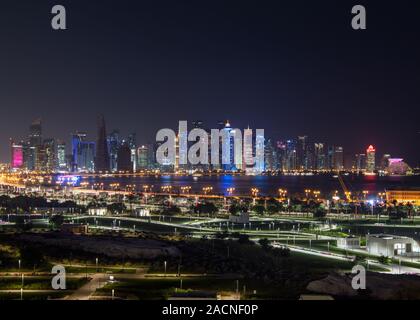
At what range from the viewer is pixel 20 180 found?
295ft

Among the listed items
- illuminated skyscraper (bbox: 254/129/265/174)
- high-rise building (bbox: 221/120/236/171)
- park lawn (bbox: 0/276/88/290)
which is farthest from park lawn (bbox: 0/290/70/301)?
illuminated skyscraper (bbox: 254/129/265/174)

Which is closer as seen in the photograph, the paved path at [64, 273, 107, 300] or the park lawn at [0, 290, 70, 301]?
the paved path at [64, 273, 107, 300]

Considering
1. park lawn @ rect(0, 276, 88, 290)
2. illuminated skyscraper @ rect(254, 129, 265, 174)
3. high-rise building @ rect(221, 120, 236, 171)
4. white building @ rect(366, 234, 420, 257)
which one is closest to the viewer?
park lawn @ rect(0, 276, 88, 290)

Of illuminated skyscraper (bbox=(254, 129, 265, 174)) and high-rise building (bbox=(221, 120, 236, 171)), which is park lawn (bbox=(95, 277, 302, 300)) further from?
illuminated skyscraper (bbox=(254, 129, 265, 174))

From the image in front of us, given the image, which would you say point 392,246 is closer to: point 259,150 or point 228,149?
point 228,149

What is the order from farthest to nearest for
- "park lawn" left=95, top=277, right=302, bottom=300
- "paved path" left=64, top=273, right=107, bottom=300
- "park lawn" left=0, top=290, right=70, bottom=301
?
"park lawn" left=95, top=277, right=302, bottom=300 → "park lawn" left=0, top=290, right=70, bottom=301 → "paved path" left=64, top=273, right=107, bottom=300

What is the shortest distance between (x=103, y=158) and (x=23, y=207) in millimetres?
68650

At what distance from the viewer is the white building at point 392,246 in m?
17.5

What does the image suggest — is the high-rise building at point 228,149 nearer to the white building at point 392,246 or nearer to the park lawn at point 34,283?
the white building at point 392,246

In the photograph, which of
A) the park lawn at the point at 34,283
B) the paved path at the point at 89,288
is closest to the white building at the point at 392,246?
the paved path at the point at 89,288

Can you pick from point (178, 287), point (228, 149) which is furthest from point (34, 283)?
point (228, 149)

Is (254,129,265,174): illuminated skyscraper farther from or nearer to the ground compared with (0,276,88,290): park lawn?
farther from the ground

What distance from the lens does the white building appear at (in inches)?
691
